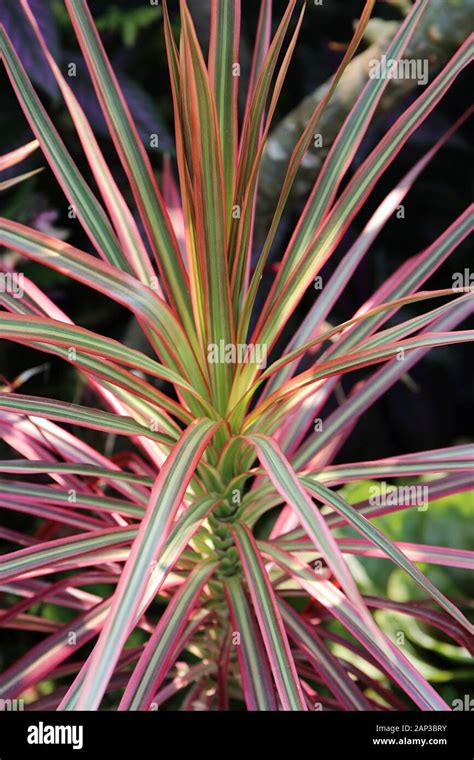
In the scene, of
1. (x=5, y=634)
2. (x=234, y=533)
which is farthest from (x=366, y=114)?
(x=5, y=634)

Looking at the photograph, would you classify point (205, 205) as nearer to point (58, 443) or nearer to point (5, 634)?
point (58, 443)

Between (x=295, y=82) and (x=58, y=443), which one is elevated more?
(x=295, y=82)

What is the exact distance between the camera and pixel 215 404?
2.08 feet

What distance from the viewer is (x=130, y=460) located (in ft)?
2.70

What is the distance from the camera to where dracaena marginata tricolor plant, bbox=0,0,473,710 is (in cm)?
50

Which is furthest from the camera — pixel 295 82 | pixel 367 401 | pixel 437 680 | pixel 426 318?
pixel 295 82

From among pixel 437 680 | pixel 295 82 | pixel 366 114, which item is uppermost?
pixel 295 82

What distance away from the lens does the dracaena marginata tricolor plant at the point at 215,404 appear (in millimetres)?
503

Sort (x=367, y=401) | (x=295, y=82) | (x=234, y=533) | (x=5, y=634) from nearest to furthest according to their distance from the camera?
(x=234, y=533)
(x=367, y=401)
(x=5, y=634)
(x=295, y=82)
